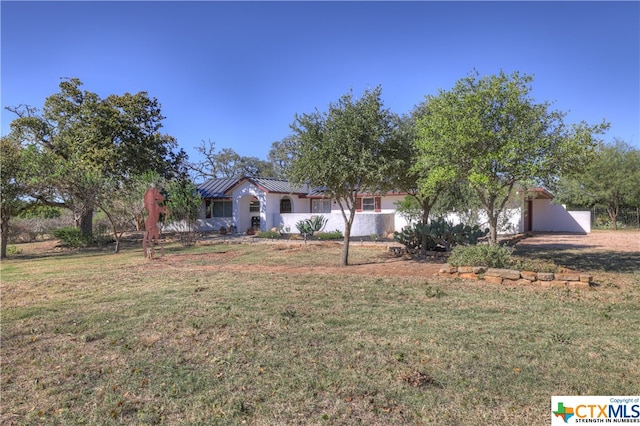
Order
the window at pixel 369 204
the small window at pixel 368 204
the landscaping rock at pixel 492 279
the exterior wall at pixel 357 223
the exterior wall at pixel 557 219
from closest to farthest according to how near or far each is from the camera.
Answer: the landscaping rock at pixel 492 279
the exterior wall at pixel 357 223
the exterior wall at pixel 557 219
the window at pixel 369 204
the small window at pixel 368 204

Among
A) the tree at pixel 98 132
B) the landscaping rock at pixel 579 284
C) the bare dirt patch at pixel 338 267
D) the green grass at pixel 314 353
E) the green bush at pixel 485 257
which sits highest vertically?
the tree at pixel 98 132

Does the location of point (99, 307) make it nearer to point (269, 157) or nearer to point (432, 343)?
point (432, 343)

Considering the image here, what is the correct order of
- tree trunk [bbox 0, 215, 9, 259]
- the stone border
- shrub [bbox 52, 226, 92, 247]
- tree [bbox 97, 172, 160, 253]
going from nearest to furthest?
the stone border → tree trunk [bbox 0, 215, 9, 259] → tree [bbox 97, 172, 160, 253] → shrub [bbox 52, 226, 92, 247]

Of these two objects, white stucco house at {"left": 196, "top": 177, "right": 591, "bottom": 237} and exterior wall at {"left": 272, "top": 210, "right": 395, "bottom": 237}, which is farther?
white stucco house at {"left": 196, "top": 177, "right": 591, "bottom": 237}

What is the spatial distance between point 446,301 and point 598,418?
369 centimetres

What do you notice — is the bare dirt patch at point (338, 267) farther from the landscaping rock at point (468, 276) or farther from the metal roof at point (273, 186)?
the metal roof at point (273, 186)

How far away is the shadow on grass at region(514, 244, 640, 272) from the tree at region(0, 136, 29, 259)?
20865mm

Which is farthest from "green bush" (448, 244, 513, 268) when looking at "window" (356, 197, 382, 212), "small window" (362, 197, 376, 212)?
"small window" (362, 197, 376, 212)

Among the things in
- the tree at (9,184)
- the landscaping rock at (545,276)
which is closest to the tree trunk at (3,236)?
the tree at (9,184)

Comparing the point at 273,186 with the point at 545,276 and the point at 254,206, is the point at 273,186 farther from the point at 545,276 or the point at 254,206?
the point at 545,276

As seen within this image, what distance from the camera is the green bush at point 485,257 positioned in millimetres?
9438

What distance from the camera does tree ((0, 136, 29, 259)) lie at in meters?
17.6

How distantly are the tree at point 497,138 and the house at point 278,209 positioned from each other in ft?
47.1

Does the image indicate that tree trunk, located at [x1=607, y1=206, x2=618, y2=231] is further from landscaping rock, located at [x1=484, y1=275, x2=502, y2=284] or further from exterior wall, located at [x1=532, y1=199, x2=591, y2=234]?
landscaping rock, located at [x1=484, y1=275, x2=502, y2=284]
